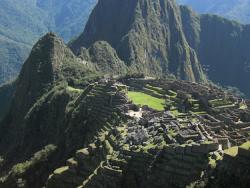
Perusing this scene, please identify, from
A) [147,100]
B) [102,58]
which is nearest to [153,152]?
[147,100]

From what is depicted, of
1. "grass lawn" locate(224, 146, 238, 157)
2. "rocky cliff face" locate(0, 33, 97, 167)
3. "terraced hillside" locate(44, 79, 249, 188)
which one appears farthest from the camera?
"rocky cliff face" locate(0, 33, 97, 167)

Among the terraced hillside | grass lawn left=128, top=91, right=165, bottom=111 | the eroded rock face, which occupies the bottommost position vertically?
the terraced hillside

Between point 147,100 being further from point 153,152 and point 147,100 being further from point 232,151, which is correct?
point 232,151

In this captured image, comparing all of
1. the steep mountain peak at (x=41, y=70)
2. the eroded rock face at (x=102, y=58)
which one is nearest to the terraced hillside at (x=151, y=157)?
the steep mountain peak at (x=41, y=70)

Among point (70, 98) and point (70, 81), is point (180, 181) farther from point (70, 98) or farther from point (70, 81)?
point (70, 81)

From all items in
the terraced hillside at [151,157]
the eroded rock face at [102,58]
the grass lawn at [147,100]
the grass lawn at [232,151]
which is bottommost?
the terraced hillside at [151,157]

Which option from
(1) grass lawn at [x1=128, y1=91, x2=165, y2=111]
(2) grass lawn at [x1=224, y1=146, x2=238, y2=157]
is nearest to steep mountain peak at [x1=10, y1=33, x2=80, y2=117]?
(1) grass lawn at [x1=128, y1=91, x2=165, y2=111]

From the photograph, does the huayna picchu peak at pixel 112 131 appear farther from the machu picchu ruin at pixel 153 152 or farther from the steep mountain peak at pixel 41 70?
the steep mountain peak at pixel 41 70

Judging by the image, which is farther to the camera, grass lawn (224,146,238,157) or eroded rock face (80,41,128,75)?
eroded rock face (80,41,128,75)

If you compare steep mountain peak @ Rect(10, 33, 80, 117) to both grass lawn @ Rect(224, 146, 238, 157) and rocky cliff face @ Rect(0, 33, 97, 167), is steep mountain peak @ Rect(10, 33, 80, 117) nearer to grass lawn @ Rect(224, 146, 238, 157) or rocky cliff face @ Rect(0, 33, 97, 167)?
rocky cliff face @ Rect(0, 33, 97, 167)
